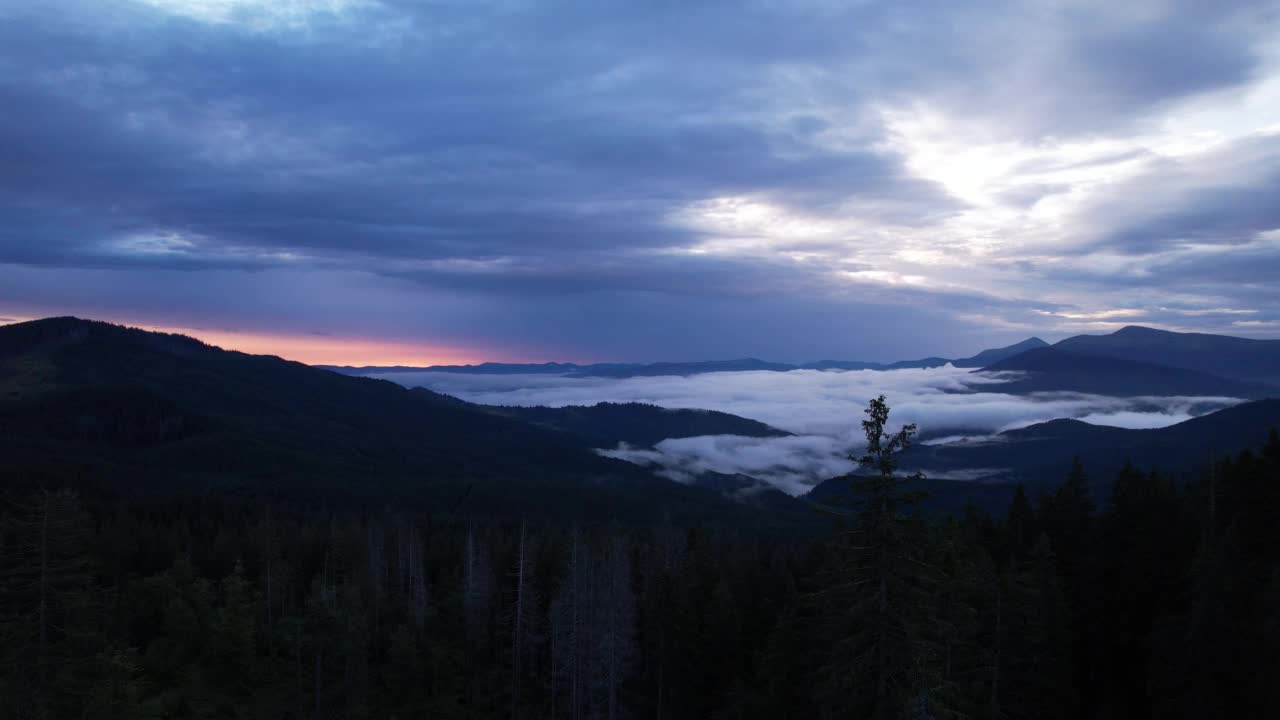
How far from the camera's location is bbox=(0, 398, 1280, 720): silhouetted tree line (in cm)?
1991

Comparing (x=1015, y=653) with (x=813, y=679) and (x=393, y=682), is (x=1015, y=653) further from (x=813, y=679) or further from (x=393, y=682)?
(x=393, y=682)

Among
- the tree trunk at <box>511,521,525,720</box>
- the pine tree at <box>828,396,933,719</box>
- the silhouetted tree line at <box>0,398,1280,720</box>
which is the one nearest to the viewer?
the pine tree at <box>828,396,933,719</box>

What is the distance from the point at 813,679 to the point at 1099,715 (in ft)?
41.9

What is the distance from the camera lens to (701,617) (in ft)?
191

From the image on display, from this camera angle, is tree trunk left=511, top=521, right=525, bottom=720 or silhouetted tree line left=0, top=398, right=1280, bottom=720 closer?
silhouetted tree line left=0, top=398, right=1280, bottom=720

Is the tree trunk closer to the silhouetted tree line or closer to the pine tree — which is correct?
the silhouetted tree line

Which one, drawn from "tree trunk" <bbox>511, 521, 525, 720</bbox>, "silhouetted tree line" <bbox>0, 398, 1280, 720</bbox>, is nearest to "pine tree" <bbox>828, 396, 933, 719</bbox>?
"silhouetted tree line" <bbox>0, 398, 1280, 720</bbox>

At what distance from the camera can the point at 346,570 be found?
83.2 meters

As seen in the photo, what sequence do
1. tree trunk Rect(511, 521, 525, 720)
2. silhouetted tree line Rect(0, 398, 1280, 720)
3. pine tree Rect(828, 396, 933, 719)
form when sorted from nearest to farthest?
1. pine tree Rect(828, 396, 933, 719)
2. silhouetted tree line Rect(0, 398, 1280, 720)
3. tree trunk Rect(511, 521, 525, 720)

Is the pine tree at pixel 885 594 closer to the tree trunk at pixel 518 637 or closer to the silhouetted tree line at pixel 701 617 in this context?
the silhouetted tree line at pixel 701 617

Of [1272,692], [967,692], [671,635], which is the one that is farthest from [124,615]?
[1272,692]

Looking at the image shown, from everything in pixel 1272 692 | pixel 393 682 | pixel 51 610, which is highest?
pixel 51 610

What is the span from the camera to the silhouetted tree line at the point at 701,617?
19.9 m

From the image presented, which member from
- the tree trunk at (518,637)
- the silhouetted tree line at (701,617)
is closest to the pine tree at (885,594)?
the silhouetted tree line at (701,617)
